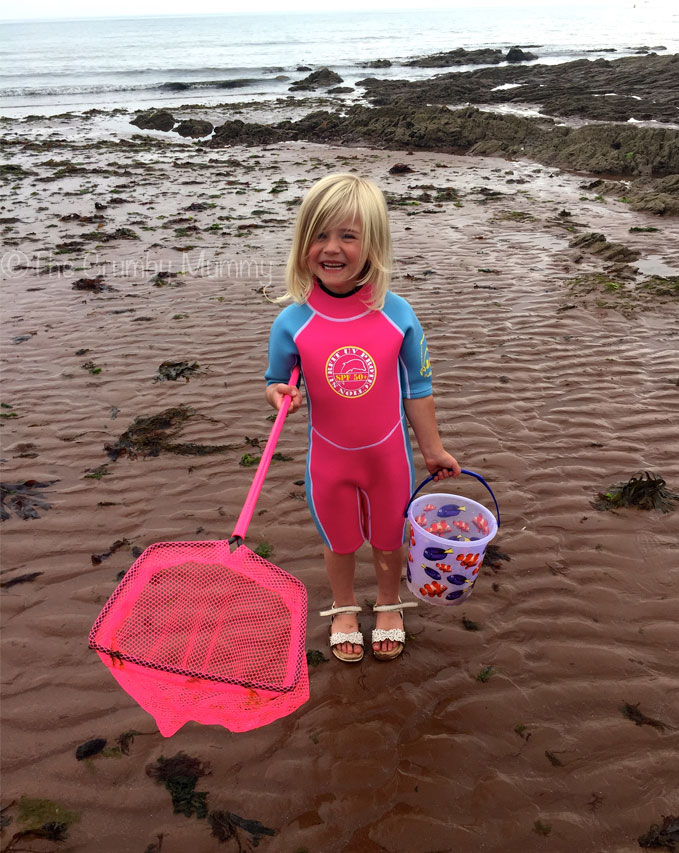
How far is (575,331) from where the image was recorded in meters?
6.36

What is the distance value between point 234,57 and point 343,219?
60.0 meters

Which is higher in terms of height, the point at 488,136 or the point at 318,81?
the point at 318,81

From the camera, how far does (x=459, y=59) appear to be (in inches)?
1718

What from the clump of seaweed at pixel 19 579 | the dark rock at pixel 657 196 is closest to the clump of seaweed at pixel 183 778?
the clump of seaweed at pixel 19 579

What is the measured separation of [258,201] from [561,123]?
13308 millimetres

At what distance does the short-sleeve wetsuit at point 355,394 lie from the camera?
2.42 metres

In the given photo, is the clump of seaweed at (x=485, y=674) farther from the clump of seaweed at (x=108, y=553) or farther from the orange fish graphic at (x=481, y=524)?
the clump of seaweed at (x=108, y=553)

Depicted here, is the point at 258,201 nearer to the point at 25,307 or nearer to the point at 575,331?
the point at 25,307

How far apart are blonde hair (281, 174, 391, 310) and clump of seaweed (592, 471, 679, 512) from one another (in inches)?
97.5

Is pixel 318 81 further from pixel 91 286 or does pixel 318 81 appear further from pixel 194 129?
pixel 91 286

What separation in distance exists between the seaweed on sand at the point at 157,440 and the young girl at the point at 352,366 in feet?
7.37

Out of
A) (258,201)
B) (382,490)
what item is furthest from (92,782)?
(258,201)

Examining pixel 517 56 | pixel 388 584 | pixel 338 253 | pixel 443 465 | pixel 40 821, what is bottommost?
pixel 40 821

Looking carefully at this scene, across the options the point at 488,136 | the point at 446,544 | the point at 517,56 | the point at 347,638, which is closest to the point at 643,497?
the point at 446,544
